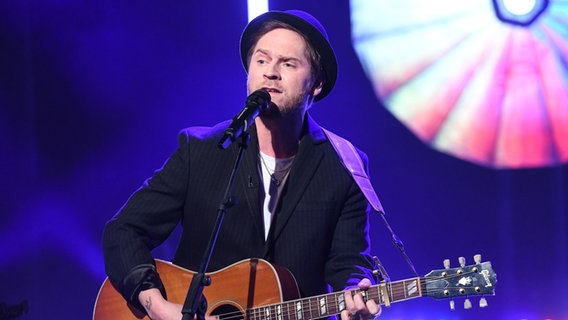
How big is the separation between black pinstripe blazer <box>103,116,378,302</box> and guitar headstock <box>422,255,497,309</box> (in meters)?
0.61

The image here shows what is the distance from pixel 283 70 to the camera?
346 cm

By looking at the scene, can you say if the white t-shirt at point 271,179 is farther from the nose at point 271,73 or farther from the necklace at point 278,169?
the nose at point 271,73

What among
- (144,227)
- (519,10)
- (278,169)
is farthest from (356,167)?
(519,10)

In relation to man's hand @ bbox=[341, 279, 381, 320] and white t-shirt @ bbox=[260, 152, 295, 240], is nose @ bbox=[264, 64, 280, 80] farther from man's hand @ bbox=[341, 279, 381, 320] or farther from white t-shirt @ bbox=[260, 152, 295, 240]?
man's hand @ bbox=[341, 279, 381, 320]

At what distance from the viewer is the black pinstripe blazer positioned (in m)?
3.42

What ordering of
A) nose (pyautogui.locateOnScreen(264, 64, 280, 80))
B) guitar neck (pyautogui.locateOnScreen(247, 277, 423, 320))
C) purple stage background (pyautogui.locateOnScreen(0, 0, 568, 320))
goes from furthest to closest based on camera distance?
purple stage background (pyautogui.locateOnScreen(0, 0, 568, 320)) < nose (pyautogui.locateOnScreen(264, 64, 280, 80)) < guitar neck (pyautogui.locateOnScreen(247, 277, 423, 320))

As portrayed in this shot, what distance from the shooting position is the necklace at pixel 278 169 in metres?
3.54

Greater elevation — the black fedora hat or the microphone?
the black fedora hat

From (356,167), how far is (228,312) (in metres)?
1.01

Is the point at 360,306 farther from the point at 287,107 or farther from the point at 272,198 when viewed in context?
the point at 287,107

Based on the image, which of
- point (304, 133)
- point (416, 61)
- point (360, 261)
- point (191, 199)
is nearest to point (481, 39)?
point (416, 61)

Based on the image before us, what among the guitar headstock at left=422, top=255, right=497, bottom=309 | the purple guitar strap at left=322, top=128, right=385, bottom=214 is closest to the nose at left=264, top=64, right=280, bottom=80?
the purple guitar strap at left=322, top=128, right=385, bottom=214

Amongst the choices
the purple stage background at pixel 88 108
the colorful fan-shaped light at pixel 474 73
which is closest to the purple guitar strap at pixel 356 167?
the colorful fan-shaped light at pixel 474 73

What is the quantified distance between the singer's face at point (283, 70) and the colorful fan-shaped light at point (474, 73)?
1.48 meters
